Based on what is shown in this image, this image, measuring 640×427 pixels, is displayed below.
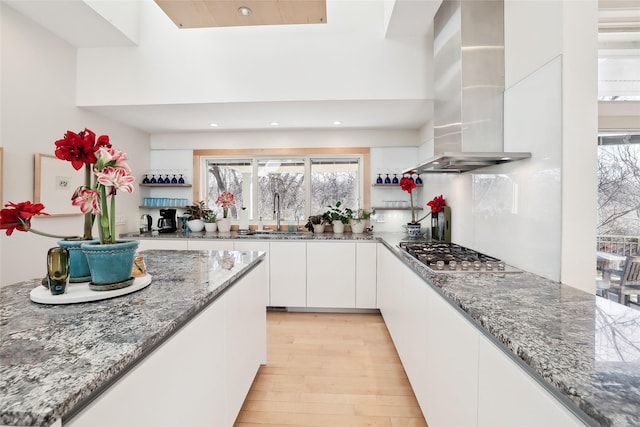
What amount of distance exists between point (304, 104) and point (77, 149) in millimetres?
2082

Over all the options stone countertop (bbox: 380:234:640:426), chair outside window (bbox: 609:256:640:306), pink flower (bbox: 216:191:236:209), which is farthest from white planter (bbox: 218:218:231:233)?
chair outside window (bbox: 609:256:640:306)

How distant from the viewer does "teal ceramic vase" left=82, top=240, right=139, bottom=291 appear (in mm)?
1103

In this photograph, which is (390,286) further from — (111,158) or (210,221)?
(210,221)

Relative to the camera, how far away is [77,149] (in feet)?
3.40

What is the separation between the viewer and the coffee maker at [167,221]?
3666mm

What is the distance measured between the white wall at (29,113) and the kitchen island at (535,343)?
9.62 ft

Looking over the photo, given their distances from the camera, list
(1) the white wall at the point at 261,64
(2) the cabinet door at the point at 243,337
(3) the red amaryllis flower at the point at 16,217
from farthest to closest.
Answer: (1) the white wall at the point at 261,64 → (2) the cabinet door at the point at 243,337 → (3) the red amaryllis flower at the point at 16,217

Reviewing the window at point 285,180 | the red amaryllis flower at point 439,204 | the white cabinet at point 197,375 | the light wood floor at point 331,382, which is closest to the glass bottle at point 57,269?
the white cabinet at point 197,375

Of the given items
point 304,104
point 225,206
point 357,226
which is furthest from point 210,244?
point 304,104

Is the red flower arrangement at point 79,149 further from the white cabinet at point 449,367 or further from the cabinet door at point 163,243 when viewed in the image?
the cabinet door at point 163,243

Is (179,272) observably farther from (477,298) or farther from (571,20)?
(571,20)

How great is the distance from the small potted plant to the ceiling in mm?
1068

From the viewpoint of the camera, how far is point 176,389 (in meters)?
0.98

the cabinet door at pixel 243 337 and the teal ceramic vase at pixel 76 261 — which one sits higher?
the teal ceramic vase at pixel 76 261
